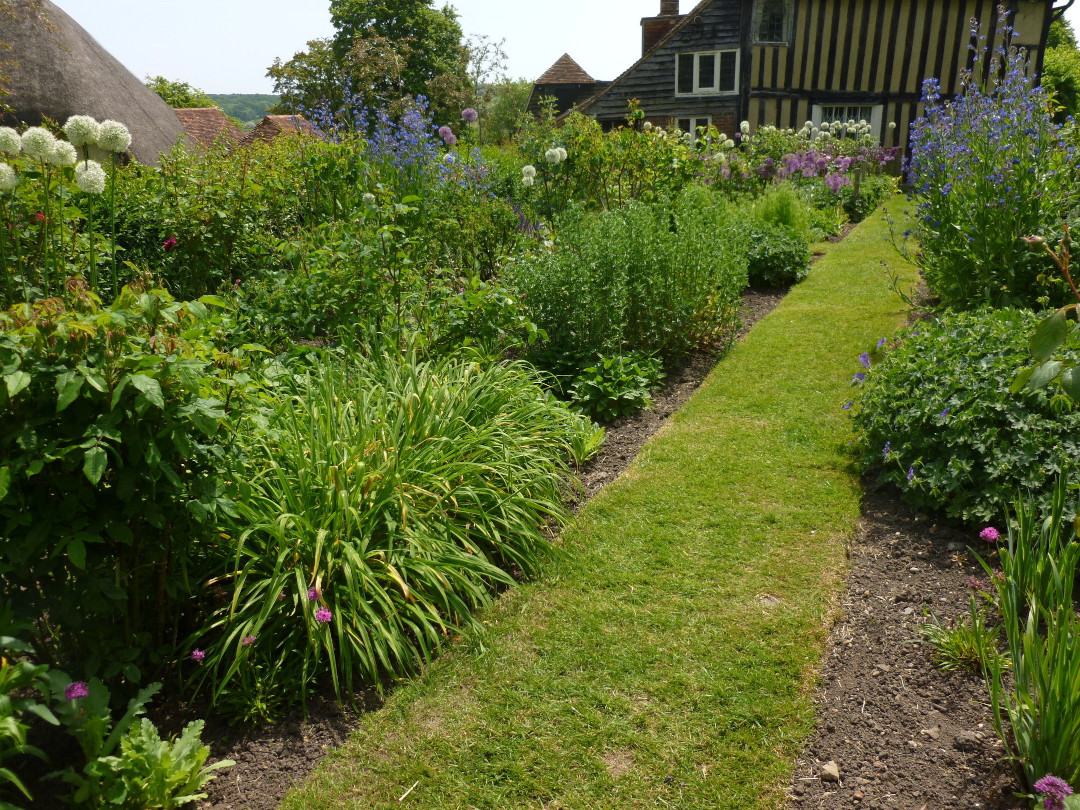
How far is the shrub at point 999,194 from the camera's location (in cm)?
475

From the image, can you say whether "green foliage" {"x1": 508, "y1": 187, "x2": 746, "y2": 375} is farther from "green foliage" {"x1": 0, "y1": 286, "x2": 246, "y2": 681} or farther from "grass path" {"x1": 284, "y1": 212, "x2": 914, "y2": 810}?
"green foliage" {"x1": 0, "y1": 286, "x2": 246, "y2": 681}

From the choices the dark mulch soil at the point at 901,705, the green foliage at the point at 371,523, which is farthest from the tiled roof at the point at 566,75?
the dark mulch soil at the point at 901,705

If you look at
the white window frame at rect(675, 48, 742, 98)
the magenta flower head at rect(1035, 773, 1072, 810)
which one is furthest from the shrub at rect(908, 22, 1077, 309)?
the white window frame at rect(675, 48, 742, 98)

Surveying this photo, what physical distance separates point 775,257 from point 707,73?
1570 centimetres

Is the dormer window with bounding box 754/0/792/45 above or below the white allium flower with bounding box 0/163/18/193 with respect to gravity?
above

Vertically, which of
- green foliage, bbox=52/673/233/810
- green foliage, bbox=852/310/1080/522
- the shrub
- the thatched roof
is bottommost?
green foliage, bbox=52/673/233/810

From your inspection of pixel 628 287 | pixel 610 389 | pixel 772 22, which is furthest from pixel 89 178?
pixel 772 22

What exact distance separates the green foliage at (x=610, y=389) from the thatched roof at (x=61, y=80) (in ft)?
25.5

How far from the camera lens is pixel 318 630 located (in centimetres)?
247

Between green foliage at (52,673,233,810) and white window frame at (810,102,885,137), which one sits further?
white window frame at (810,102,885,137)

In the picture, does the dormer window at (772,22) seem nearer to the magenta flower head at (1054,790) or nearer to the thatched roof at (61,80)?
the thatched roof at (61,80)

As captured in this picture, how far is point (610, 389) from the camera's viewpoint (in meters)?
4.77

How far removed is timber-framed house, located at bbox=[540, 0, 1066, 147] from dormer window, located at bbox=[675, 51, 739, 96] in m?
0.03

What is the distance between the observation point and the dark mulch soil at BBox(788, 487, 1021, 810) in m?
2.08
